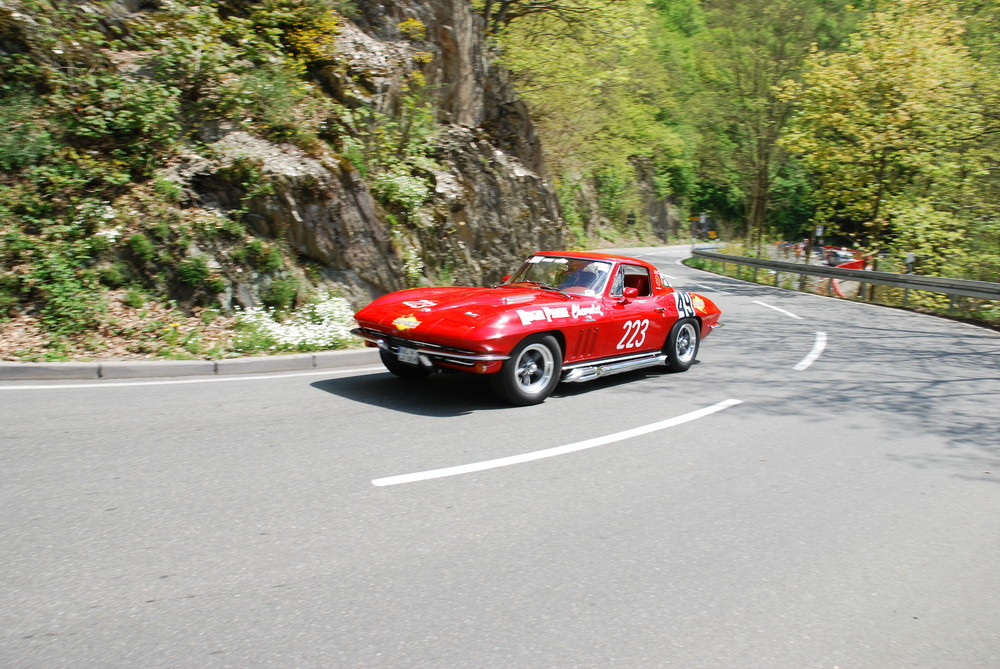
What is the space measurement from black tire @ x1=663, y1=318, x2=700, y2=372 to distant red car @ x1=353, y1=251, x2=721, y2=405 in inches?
0.5

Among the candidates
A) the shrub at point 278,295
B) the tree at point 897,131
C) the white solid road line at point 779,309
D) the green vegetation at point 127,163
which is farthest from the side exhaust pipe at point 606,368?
the tree at point 897,131

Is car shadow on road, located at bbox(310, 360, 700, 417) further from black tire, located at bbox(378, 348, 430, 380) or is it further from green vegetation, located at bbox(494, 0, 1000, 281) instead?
green vegetation, located at bbox(494, 0, 1000, 281)

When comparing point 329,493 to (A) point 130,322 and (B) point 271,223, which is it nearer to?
(A) point 130,322

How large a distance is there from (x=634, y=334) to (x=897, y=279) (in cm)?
1481

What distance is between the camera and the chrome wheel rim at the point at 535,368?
23.5 ft

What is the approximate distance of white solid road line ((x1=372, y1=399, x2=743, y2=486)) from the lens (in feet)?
16.2

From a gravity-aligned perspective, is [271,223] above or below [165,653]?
above

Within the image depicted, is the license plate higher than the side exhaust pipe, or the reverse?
the license plate

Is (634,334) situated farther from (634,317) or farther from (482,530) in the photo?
(482,530)

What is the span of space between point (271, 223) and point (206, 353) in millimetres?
2880

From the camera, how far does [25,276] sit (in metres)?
8.83

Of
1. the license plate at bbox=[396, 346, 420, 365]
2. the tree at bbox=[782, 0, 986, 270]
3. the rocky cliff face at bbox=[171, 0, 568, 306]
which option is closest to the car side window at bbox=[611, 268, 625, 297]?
the license plate at bbox=[396, 346, 420, 365]

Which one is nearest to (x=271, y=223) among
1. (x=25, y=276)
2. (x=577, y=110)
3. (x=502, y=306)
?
(x=25, y=276)

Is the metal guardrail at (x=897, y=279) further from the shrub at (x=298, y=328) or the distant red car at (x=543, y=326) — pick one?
the shrub at (x=298, y=328)
